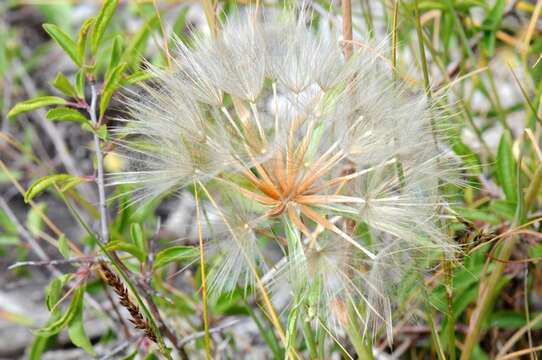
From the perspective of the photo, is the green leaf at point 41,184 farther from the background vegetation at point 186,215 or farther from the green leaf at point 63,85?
the green leaf at point 63,85

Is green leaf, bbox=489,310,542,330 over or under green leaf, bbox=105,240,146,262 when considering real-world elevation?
under

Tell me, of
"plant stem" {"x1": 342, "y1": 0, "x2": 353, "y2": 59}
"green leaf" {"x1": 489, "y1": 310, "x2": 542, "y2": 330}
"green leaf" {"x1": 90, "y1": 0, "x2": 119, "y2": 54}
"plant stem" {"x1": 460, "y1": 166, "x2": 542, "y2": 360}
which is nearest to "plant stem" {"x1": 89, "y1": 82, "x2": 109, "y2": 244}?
"green leaf" {"x1": 90, "y1": 0, "x2": 119, "y2": 54}

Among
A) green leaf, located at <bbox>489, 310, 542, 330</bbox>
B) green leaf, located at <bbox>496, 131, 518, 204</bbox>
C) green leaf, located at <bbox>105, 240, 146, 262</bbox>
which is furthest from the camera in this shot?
green leaf, located at <bbox>489, 310, 542, 330</bbox>

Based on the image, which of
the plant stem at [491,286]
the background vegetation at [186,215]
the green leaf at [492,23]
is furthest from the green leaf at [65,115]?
the green leaf at [492,23]

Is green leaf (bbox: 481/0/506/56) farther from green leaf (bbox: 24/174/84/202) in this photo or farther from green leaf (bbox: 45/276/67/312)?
green leaf (bbox: 45/276/67/312)

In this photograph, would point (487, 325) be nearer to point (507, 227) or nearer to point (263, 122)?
point (507, 227)

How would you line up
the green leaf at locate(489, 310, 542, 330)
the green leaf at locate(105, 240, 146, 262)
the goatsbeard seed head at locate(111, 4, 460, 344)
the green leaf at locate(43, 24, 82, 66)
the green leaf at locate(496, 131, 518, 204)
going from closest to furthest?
the goatsbeard seed head at locate(111, 4, 460, 344)
the green leaf at locate(105, 240, 146, 262)
the green leaf at locate(43, 24, 82, 66)
the green leaf at locate(496, 131, 518, 204)
the green leaf at locate(489, 310, 542, 330)

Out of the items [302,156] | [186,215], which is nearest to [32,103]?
[302,156]
